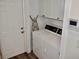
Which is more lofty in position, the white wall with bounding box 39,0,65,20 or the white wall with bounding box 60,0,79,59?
the white wall with bounding box 39,0,65,20

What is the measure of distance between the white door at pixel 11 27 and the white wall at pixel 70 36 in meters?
1.69

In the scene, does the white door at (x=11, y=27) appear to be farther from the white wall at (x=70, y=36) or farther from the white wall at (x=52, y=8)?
the white wall at (x=70, y=36)

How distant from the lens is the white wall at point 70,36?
3.38 ft

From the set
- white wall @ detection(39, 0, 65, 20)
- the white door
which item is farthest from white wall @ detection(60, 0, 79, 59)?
the white door

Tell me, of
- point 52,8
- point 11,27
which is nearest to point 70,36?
point 52,8

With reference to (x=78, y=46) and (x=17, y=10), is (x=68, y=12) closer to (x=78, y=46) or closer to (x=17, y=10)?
(x=78, y=46)

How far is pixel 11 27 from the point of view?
7.88 feet

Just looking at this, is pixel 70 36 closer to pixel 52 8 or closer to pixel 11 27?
pixel 52 8

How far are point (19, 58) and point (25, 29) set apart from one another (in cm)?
96

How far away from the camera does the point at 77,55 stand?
1085 millimetres

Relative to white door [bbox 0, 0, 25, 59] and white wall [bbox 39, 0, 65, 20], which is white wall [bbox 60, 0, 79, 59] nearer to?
white wall [bbox 39, 0, 65, 20]

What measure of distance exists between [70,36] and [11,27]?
5.97ft

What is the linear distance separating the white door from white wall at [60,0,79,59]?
169 centimetres

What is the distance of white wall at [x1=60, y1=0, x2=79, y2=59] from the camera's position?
103 centimetres
